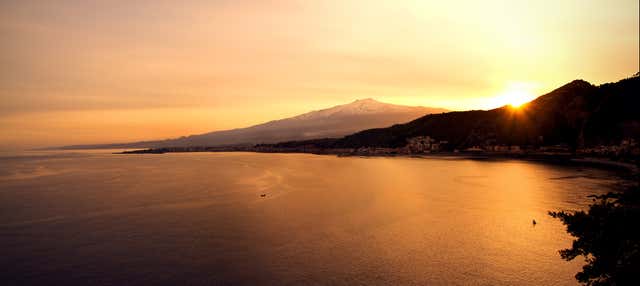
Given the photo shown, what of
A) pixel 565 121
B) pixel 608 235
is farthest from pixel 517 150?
pixel 608 235

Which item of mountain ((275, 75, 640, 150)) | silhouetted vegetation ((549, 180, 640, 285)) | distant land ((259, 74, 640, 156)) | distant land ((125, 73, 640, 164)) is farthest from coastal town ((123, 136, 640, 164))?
silhouetted vegetation ((549, 180, 640, 285))

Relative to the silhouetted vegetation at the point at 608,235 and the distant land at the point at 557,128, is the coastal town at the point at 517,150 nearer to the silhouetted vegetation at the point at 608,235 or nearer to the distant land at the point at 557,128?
the distant land at the point at 557,128

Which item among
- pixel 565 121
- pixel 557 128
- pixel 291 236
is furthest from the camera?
pixel 565 121

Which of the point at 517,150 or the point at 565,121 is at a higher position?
the point at 565,121

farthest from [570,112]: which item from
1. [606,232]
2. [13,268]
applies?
[13,268]

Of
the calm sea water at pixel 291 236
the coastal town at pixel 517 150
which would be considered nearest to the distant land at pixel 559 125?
the coastal town at pixel 517 150

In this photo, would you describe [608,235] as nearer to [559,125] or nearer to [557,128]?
[557,128]

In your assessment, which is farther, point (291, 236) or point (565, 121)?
point (565, 121)

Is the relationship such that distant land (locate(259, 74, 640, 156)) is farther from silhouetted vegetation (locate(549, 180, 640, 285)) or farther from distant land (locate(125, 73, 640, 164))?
silhouetted vegetation (locate(549, 180, 640, 285))
